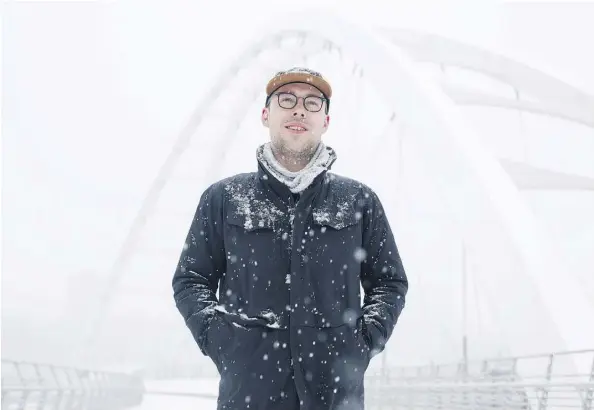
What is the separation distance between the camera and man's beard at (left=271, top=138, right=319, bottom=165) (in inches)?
79.0

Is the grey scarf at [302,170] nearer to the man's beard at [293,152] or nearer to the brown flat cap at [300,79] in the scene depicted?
the man's beard at [293,152]

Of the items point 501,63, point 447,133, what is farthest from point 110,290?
point 447,133

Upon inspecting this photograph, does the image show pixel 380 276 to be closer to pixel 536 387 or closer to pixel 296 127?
Answer: pixel 296 127

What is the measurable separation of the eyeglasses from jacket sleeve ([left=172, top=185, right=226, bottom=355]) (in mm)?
336

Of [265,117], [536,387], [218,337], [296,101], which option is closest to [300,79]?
[296,101]

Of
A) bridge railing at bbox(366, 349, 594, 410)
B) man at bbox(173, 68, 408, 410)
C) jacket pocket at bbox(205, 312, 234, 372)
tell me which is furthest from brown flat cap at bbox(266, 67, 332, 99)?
bridge railing at bbox(366, 349, 594, 410)

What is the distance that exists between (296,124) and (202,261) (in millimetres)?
496

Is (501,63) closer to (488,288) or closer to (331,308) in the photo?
(488,288)

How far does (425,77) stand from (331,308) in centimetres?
1144

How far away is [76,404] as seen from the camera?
12820mm

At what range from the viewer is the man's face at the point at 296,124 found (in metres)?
2.00

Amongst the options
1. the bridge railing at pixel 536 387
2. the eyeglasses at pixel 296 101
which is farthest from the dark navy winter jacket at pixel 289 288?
the bridge railing at pixel 536 387

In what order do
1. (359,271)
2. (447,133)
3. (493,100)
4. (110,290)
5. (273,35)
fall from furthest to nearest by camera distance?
(110,290), (273,35), (493,100), (447,133), (359,271)

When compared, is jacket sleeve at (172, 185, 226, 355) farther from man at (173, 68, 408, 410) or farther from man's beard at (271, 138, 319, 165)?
man's beard at (271, 138, 319, 165)
